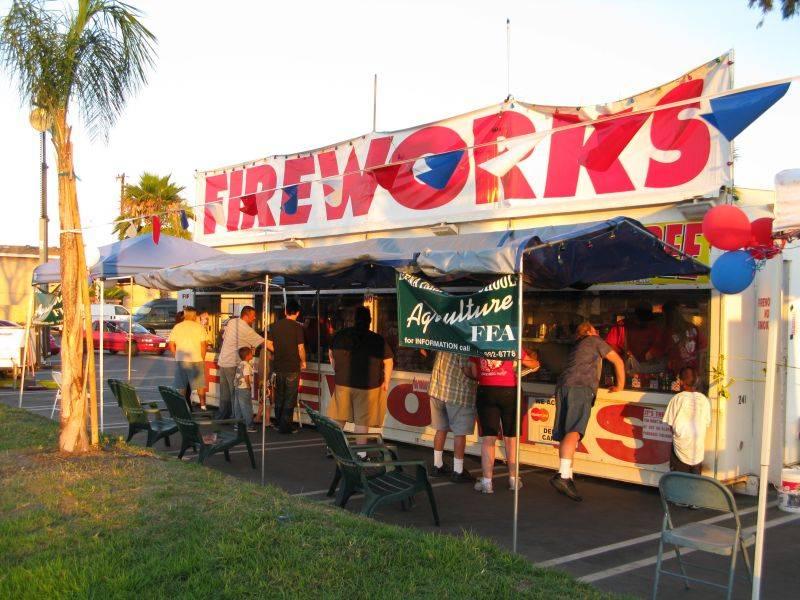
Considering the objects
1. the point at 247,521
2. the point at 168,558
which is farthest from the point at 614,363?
the point at 168,558

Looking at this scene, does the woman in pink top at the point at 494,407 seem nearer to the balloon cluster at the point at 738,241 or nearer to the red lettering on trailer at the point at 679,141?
the red lettering on trailer at the point at 679,141

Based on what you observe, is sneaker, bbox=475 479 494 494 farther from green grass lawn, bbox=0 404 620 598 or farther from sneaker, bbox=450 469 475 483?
green grass lawn, bbox=0 404 620 598

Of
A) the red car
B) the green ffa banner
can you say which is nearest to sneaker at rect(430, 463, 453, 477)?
the green ffa banner

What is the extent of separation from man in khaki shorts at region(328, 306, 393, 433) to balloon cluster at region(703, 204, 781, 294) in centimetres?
544

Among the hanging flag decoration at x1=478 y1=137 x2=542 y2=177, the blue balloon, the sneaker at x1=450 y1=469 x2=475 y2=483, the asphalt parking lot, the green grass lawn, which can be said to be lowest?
the asphalt parking lot

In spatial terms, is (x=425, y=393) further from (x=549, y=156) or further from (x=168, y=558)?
(x=168, y=558)

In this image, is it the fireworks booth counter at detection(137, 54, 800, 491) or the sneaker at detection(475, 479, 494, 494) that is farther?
the sneaker at detection(475, 479, 494, 494)

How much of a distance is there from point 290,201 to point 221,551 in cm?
→ 813

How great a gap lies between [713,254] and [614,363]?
1.48 metres

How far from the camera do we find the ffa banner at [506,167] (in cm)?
823

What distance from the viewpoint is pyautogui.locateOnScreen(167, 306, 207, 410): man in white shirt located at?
1279 cm

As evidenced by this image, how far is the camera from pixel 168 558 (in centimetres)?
525

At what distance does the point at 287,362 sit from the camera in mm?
11766

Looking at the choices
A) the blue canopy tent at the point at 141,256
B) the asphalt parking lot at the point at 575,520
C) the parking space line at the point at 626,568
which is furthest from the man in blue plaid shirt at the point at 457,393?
the blue canopy tent at the point at 141,256
